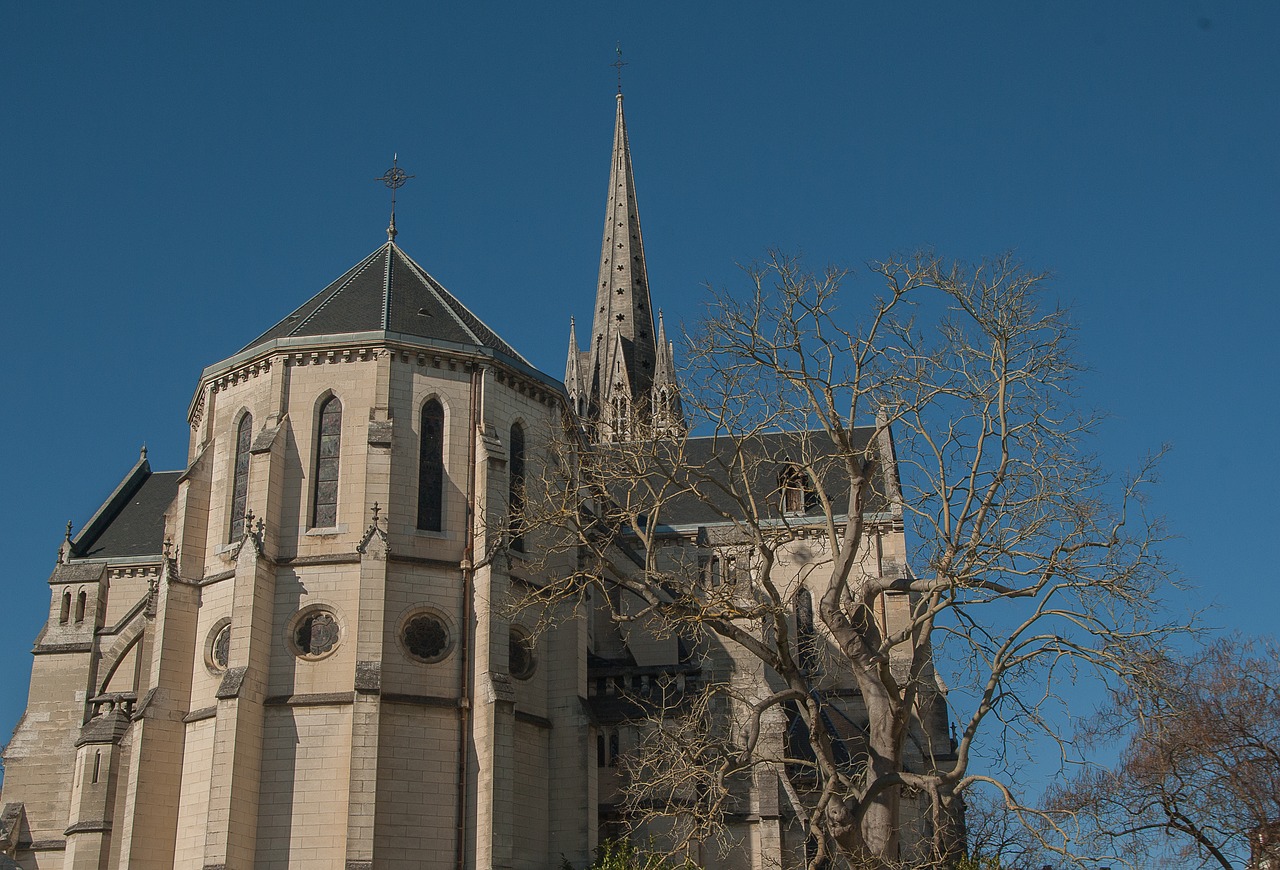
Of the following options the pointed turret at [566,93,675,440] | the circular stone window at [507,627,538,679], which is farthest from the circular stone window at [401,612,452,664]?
the pointed turret at [566,93,675,440]

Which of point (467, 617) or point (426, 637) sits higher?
point (467, 617)

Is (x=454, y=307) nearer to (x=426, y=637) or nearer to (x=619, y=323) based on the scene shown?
(x=426, y=637)

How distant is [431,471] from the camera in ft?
98.5

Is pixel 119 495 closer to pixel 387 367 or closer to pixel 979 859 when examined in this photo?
pixel 387 367

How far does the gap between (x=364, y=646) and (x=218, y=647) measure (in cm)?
367

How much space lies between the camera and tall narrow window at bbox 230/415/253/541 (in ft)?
98.1

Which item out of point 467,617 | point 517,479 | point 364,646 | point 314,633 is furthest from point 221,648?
point 517,479

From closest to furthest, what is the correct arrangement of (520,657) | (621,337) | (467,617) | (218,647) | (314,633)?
(314,633) < (467,617) < (218,647) < (520,657) < (621,337)

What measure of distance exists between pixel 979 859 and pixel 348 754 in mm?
12662

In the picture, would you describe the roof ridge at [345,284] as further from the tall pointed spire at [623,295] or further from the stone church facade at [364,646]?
the tall pointed spire at [623,295]

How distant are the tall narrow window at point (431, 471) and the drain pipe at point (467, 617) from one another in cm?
60

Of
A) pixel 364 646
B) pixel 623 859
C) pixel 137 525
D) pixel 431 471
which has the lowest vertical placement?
pixel 623 859

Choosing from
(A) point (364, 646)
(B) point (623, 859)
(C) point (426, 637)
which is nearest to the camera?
(B) point (623, 859)

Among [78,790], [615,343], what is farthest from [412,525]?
[615,343]
